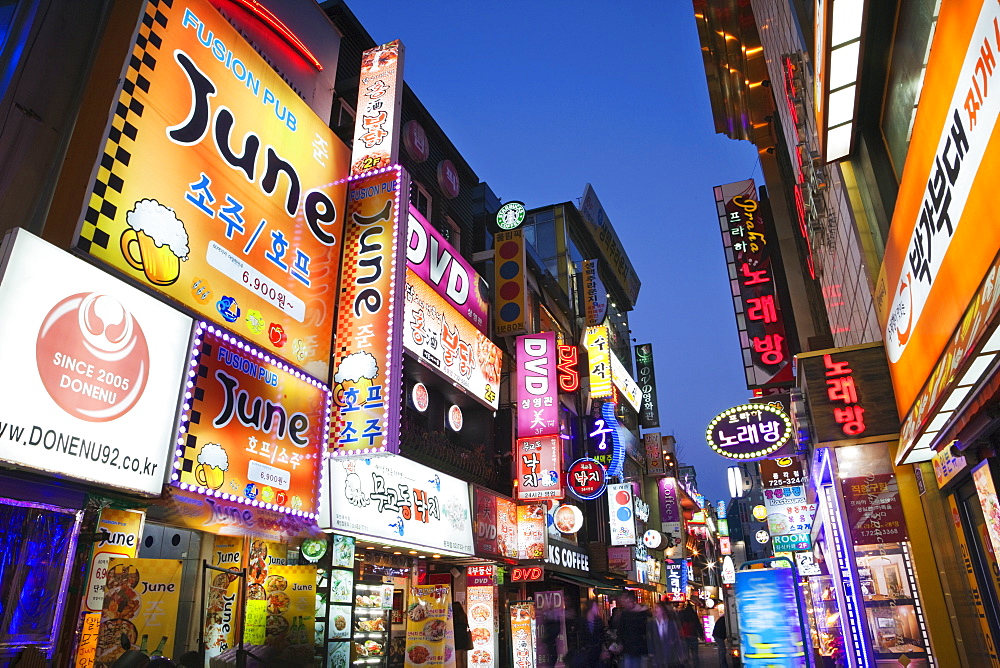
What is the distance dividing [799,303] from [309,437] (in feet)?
50.0

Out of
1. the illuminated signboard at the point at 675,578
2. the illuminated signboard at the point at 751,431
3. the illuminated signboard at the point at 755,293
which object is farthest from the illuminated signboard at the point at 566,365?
the illuminated signboard at the point at 675,578

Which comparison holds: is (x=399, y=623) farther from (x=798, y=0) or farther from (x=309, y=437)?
(x=798, y=0)

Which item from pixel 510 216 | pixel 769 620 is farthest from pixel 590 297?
pixel 769 620

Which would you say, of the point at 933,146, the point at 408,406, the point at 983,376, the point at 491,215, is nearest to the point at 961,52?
the point at 933,146

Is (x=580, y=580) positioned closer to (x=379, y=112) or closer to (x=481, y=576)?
(x=481, y=576)

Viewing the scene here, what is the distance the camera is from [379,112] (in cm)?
1221

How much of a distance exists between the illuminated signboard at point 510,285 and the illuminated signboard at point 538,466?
3786 mm

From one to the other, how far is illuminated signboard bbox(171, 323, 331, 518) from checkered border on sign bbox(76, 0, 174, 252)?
172cm

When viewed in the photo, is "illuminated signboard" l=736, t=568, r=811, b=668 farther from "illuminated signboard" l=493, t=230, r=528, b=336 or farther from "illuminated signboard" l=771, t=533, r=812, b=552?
"illuminated signboard" l=771, t=533, r=812, b=552

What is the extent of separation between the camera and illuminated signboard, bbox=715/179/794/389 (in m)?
17.0

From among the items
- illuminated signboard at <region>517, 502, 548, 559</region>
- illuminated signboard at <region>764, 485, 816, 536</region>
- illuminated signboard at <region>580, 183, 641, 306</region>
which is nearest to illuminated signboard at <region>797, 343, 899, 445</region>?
illuminated signboard at <region>517, 502, 548, 559</region>

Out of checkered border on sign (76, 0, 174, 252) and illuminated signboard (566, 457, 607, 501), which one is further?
illuminated signboard (566, 457, 607, 501)

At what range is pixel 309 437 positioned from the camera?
968 centimetres

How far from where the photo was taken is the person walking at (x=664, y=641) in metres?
10.9
